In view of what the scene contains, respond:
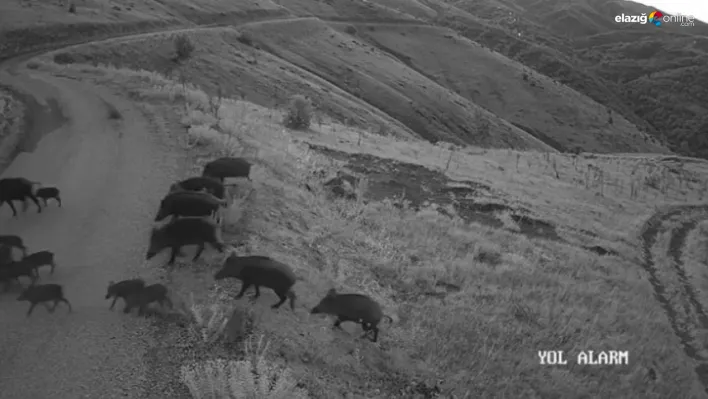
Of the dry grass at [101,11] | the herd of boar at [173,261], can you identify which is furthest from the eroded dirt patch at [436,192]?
the dry grass at [101,11]

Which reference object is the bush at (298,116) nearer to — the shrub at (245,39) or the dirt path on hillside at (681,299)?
the dirt path on hillside at (681,299)

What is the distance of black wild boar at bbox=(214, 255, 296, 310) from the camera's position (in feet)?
20.4

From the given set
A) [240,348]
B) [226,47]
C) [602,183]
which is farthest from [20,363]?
[226,47]

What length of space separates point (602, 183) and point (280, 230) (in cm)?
2213

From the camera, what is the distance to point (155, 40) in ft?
142

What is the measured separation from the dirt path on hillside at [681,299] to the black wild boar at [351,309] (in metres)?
7.95

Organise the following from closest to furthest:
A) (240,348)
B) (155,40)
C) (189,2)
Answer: (240,348) < (155,40) < (189,2)

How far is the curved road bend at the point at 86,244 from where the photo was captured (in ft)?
15.7

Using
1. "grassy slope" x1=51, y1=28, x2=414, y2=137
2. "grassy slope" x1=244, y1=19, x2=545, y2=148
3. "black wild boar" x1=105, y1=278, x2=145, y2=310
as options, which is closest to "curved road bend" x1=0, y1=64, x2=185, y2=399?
"black wild boar" x1=105, y1=278, x2=145, y2=310

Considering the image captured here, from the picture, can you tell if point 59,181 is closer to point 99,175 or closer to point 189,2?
point 99,175

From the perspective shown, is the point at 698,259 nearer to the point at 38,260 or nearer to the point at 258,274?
the point at 258,274

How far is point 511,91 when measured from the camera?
267ft

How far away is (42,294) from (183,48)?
40.7 m

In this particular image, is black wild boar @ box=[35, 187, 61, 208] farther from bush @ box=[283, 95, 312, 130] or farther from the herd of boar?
bush @ box=[283, 95, 312, 130]
